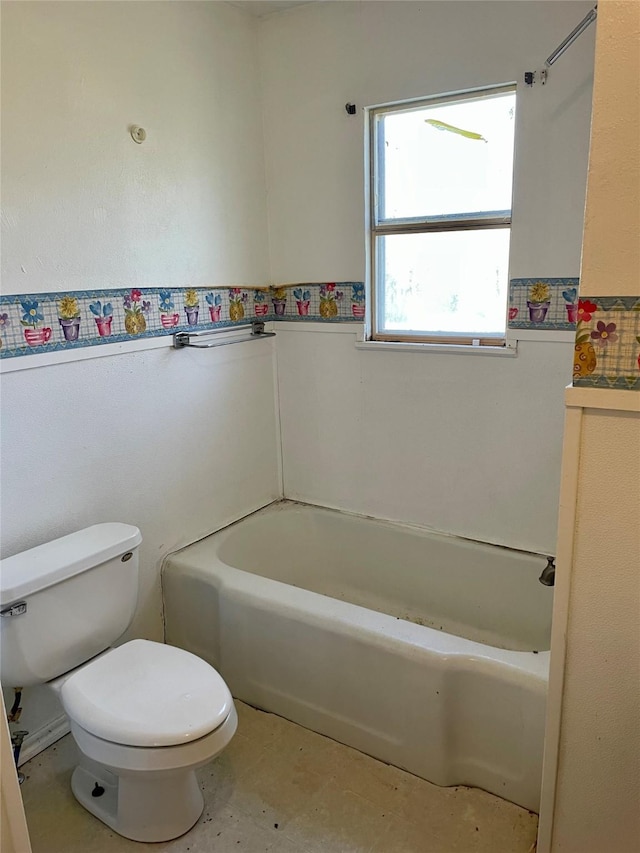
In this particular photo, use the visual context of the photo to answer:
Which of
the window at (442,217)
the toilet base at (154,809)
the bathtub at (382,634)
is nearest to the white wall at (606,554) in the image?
the bathtub at (382,634)

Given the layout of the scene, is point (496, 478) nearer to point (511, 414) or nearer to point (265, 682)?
point (511, 414)

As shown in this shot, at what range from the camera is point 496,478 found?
2258mm

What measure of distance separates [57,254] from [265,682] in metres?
1.49

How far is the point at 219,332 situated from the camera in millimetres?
2395

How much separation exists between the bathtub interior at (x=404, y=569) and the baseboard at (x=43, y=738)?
2.40 ft

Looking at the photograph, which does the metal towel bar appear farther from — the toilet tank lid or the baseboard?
the baseboard

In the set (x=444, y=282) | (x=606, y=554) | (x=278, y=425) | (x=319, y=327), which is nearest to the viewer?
(x=606, y=554)

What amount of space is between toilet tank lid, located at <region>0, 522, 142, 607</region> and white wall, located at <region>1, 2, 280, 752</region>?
0.12 m

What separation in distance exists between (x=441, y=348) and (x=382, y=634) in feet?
3.36

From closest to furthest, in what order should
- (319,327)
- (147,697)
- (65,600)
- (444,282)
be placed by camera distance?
(147,697) < (65,600) < (444,282) < (319,327)

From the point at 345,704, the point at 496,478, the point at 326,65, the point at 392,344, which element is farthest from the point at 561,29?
the point at 345,704

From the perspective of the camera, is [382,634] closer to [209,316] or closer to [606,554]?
[606,554]

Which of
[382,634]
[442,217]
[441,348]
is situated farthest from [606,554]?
[442,217]

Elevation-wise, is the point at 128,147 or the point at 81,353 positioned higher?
the point at 128,147
